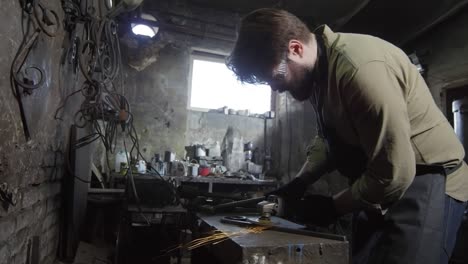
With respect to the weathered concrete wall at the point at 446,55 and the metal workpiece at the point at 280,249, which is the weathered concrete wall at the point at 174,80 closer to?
the weathered concrete wall at the point at 446,55

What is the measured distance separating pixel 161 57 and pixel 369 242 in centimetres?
465

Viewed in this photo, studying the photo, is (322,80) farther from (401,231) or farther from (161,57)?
(161,57)

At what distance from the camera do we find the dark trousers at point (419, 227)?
3.92 ft

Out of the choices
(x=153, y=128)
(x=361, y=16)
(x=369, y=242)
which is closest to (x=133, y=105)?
(x=153, y=128)

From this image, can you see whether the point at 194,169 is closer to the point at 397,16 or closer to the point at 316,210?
the point at 397,16

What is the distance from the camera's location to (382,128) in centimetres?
106

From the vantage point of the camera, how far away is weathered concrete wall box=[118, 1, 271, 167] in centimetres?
515

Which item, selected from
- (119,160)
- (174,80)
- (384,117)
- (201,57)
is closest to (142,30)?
(174,80)

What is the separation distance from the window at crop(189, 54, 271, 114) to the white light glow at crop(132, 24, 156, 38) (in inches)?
32.2

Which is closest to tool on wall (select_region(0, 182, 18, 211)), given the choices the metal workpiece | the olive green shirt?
the metal workpiece

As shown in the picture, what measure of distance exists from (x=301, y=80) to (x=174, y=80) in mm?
4172

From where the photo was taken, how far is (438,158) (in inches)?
48.9

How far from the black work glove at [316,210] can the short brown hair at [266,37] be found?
1.83 ft

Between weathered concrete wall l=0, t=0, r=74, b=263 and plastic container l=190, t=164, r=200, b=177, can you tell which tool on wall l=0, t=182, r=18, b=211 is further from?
plastic container l=190, t=164, r=200, b=177
